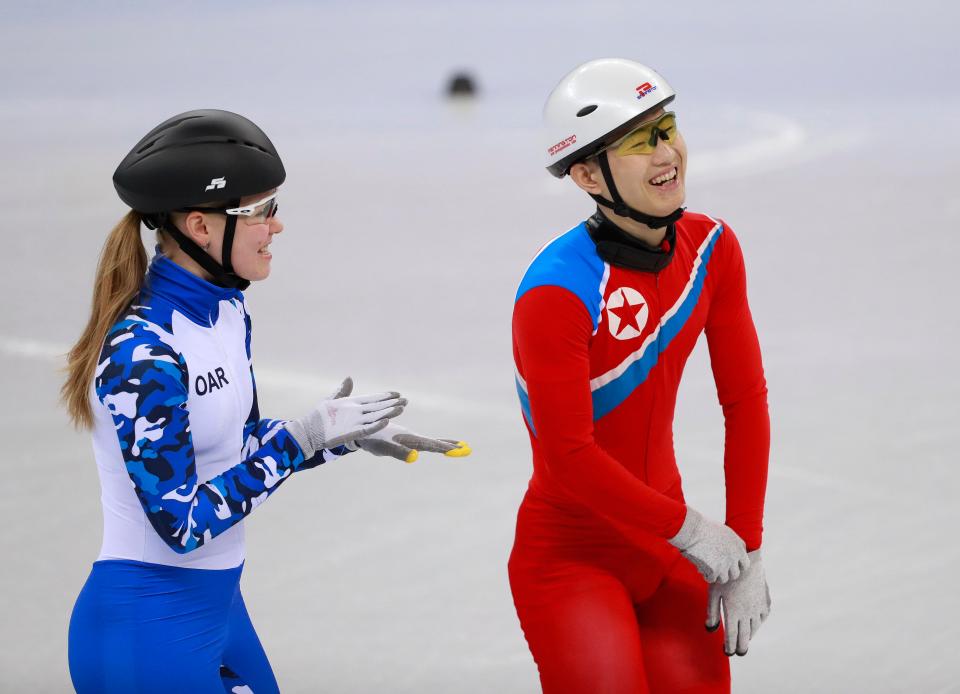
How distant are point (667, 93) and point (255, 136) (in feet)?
3.06

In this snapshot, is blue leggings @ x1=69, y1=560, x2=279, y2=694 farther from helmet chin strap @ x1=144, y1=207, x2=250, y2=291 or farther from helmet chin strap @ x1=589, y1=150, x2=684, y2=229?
helmet chin strap @ x1=589, y1=150, x2=684, y2=229

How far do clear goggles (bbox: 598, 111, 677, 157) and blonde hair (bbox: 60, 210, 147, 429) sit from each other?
3.51ft

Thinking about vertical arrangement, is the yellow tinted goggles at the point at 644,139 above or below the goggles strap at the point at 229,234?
above

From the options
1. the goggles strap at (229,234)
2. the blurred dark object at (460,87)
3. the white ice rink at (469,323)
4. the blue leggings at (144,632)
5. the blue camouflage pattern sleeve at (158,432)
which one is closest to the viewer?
the blue camouflage pattern sleeve at (158,432)

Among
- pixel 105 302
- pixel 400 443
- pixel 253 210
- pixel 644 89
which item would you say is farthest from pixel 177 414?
pixel 644 89

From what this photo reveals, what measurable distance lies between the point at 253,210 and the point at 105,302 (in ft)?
1.23

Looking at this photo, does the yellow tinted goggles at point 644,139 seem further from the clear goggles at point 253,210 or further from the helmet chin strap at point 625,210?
the clear goggles at point 253,210

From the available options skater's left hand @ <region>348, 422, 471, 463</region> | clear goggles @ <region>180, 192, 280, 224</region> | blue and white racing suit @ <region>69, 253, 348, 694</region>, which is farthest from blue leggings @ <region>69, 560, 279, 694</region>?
clear goggles @ <region>180, 192, 280, 224</region>

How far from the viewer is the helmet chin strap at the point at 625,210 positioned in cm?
322

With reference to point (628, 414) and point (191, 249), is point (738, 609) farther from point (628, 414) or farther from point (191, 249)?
point (191, 249)

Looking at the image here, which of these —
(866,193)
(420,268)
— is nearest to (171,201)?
(420,268)

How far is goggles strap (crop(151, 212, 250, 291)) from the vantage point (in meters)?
3.05

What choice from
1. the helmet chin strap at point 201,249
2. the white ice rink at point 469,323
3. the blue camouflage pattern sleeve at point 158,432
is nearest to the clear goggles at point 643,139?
the helmet chin strap at point 201,249

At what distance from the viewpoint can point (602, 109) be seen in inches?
126
